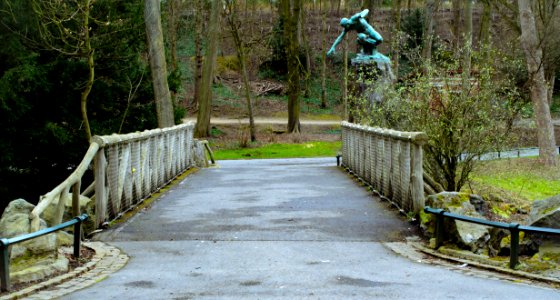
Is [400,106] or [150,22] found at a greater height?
[150,22]

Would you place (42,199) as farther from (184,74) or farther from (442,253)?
(184,74)

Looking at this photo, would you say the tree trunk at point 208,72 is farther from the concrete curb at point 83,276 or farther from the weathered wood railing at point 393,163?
the concrete curb at point 83,276

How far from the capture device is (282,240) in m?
10.6

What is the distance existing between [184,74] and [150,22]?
36.2 meters

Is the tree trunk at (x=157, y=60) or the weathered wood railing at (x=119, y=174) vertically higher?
the tree trunk at (x=157, y=60)

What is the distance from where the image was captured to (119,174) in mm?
12312

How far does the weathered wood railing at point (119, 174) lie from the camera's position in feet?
32.7

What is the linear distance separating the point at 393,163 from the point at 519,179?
35.9ft

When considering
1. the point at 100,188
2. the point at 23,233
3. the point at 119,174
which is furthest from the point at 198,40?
the point at 23,233

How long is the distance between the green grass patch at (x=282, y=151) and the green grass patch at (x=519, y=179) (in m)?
9.83

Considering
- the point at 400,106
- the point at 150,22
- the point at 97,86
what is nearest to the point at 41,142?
the point at 97,86

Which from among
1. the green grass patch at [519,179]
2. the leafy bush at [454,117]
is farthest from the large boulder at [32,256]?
the green grass patch at [519,179]

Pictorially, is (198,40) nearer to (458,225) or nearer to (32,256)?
(458,225)

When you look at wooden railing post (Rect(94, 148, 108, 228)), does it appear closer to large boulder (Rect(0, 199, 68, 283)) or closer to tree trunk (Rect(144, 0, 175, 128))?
large boulder (Rect(0, 199, 68, 283))
